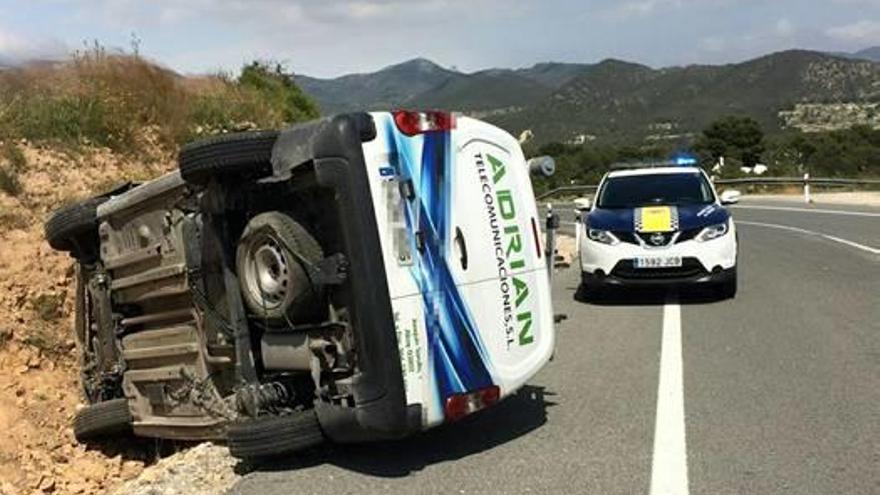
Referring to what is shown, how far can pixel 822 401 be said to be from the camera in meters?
7.11

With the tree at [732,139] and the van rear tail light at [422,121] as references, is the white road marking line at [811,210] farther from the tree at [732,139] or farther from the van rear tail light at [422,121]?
the tree at [732,139]

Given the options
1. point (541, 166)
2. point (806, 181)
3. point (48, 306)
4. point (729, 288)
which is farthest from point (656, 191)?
point (806, 181)

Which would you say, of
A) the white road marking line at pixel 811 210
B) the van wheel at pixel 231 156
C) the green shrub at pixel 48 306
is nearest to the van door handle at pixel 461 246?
the van wheel at pixel 231 156

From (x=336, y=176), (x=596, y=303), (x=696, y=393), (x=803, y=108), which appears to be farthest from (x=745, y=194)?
(x=803, y=108)

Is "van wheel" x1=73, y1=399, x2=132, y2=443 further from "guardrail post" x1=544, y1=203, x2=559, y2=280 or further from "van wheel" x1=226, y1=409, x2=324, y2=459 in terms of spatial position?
"guardrail post" x1=544, y1=203, x2=559, y2=280

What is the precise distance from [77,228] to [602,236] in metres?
6.54

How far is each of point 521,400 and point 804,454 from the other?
2.20 metres

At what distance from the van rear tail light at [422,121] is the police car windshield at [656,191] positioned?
7248 mm

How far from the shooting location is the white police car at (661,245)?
1209 centimetres

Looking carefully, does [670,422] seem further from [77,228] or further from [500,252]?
[77,228]

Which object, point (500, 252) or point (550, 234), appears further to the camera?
point (550, 234)

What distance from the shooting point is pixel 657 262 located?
475 inches

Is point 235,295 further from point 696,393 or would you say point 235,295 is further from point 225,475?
point 696,393

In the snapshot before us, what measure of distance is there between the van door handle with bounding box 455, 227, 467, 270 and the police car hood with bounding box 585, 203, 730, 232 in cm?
657
